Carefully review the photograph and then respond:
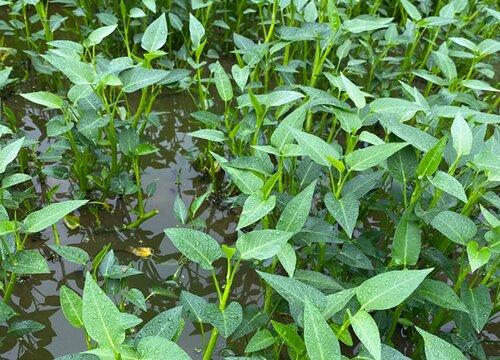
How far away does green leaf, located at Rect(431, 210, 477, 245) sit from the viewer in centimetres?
137

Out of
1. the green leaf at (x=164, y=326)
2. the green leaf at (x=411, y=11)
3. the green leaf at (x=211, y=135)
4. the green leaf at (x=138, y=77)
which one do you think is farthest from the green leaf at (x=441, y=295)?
the green leaf at (x=411, y=11)

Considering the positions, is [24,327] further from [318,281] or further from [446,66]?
[446,66]

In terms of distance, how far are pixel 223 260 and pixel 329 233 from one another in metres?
0.60

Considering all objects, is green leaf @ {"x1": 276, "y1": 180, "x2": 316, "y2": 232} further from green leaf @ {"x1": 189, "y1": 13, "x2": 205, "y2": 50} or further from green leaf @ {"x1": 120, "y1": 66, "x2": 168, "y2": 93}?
green leaf @ {"x1": 189, "y1": 13, "x2": 205, "y2": 50}

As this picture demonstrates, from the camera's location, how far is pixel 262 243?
1272mm

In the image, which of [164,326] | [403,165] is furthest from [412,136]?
[164,326]

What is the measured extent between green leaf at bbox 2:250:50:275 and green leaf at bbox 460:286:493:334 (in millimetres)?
996

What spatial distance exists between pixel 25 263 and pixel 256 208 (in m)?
0.55

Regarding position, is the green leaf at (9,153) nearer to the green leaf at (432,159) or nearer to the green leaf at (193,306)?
the green leaf at (193,306)

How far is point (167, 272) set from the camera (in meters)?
1.93

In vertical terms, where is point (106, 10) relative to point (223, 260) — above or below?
above

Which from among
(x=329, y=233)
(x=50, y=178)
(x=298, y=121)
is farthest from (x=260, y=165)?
(x=50, y=178)

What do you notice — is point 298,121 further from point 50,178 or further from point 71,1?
point 71,1

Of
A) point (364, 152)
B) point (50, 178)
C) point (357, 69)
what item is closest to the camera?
point (364, 152)
